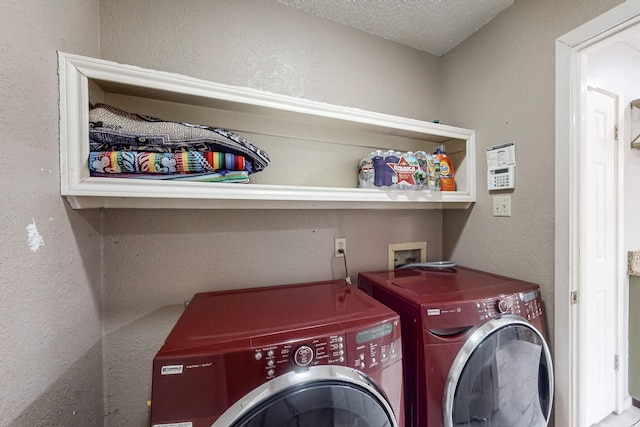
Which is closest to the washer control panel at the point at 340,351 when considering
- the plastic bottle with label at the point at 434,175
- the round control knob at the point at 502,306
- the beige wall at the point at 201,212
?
the round control knob at the point at 502,306

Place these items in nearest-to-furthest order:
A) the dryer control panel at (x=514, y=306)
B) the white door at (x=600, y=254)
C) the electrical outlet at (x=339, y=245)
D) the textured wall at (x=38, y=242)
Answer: the textured wall at (x=38, y=242) → the dryer control panel at (x=514, y=306) → the electrical outlet at (x=339, y=245) → the white door at (x=600, y=254)

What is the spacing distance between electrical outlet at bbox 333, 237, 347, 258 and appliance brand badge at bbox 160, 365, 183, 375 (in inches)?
35.5

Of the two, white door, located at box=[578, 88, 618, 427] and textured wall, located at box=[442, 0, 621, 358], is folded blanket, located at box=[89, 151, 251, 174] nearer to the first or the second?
textured wall, located at box=[442, 0, 621, 358]

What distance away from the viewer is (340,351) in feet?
2.19

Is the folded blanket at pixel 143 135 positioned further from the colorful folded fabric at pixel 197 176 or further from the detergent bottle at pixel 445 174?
the detergent bottle at pixel 445 174

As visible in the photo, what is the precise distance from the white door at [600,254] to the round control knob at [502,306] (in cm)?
103

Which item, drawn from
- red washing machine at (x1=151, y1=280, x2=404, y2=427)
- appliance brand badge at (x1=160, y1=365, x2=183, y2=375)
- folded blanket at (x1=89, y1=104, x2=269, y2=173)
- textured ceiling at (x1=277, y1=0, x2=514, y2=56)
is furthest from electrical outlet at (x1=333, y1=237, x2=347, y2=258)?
textured ceiling at (x1=277, y1=0, x2=514, y2=56)

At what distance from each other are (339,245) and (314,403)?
0.82 m

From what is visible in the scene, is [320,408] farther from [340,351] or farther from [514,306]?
[514,306]

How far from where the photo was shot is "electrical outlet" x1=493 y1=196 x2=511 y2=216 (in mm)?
1238

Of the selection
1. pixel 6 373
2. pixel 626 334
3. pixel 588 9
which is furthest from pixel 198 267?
pixel 626 334

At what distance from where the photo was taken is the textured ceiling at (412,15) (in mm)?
1212

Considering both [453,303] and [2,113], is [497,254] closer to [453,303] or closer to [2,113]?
[453,303]

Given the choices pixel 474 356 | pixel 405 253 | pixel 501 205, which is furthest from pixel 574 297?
pixel 405 253
